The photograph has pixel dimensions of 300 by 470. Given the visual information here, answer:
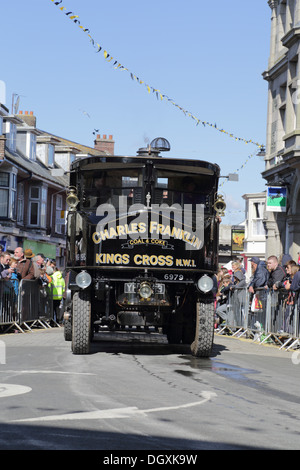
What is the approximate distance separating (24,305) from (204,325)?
8.77 meters

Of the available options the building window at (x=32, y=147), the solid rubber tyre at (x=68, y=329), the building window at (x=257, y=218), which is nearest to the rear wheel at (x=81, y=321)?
the solid rubber tyre at (x=68, y=329)

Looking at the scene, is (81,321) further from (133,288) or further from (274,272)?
(274,272)

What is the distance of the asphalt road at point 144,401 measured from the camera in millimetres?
6496

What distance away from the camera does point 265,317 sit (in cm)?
2048

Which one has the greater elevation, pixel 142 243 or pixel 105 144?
pixel 105 144

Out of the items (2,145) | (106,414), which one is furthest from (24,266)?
(2,145)

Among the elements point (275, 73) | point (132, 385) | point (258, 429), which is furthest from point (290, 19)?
point (258, 429)

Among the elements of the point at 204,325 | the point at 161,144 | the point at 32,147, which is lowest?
the point at 204,325

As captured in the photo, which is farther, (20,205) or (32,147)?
(32,147)

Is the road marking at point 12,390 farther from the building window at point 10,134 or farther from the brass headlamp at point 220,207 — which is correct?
the building window at point 10,134

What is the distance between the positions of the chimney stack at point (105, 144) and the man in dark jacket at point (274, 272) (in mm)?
50022

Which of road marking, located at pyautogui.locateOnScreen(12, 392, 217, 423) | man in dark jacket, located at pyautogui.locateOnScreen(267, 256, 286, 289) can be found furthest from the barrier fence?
road marking, located at pyautogui.locateOnScreen(12, 392, 217, 423)
